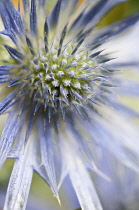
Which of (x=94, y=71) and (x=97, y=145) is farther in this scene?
(x=97, y=145)

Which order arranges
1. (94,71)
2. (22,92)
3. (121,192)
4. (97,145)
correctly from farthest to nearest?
(121,192), (97,145), (94,71), (22,92)

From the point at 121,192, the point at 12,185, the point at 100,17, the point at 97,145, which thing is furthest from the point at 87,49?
the point at 121,192

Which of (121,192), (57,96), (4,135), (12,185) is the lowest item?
(121,192)

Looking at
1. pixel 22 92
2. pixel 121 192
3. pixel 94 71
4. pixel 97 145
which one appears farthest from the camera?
pixel 121 192

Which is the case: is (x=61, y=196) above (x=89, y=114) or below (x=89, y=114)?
below

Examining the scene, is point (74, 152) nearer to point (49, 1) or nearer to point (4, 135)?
point (4, 135)

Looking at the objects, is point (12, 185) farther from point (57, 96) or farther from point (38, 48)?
point (38, 48)

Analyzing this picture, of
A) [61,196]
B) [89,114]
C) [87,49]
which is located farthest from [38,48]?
[61,196]
